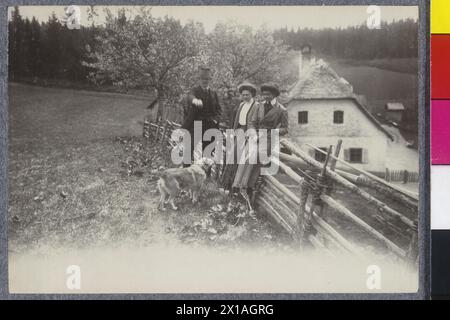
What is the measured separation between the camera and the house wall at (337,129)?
10.6ft

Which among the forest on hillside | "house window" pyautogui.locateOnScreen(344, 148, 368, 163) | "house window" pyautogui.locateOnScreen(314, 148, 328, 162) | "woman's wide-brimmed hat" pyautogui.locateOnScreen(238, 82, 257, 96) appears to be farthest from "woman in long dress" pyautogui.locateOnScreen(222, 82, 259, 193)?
"house window" pyautogui.locateOnScreen(344, 148, 368, 163)

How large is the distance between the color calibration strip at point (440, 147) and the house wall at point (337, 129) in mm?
342

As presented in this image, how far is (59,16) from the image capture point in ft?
10.7

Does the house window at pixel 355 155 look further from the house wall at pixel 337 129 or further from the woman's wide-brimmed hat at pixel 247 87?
the woman's wide-brimmed hat at pixel 247 87

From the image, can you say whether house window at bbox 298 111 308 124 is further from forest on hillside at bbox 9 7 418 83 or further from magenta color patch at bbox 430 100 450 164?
magenta color patch at bbox 430 100 450 164

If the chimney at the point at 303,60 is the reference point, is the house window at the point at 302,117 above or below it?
below

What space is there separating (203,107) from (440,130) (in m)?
1.54

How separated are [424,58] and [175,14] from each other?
5.40 feet

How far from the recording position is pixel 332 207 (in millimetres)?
3178

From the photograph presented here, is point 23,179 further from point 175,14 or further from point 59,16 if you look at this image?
point 175,14

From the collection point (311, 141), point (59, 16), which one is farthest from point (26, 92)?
point (311, 141)

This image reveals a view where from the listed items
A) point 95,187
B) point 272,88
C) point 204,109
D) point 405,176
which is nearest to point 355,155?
point 405,176

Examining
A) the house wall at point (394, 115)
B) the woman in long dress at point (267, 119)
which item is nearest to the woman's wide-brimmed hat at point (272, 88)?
the woman in long dress at point (267, 119)

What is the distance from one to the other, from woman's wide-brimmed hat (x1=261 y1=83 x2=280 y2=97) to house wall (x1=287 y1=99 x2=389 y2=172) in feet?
0.37
